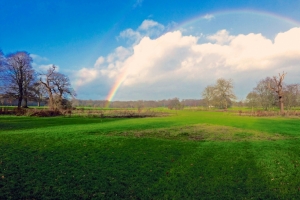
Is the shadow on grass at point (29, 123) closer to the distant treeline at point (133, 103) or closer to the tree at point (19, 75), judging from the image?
the tree at point (19, 75)

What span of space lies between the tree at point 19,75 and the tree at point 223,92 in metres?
63.0

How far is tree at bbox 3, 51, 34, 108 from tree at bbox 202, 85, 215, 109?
6400 cm

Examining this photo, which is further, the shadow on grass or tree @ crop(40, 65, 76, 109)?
tree @ crop(40, 65, 76, 109)

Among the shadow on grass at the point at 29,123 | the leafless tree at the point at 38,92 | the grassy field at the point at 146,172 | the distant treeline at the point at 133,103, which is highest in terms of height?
the leafless tree at the point at 38,92

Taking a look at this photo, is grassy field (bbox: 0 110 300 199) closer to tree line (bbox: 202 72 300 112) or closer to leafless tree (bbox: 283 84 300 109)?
tree line (bbox: 202 72 300 112)

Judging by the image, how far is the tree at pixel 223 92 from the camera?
76125mm

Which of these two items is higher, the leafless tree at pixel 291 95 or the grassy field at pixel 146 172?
the leafless tree at pixel 291 95

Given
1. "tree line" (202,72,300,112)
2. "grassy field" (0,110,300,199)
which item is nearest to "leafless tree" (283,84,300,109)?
"tree line" (202,72,300,112)

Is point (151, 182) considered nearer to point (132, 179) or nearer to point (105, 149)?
point (132, 179)

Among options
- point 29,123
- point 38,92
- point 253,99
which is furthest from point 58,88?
point 253,99

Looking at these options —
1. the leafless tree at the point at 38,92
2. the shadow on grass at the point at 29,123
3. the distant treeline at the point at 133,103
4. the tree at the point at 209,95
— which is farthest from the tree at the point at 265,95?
the leafless tree at the point at 38,92

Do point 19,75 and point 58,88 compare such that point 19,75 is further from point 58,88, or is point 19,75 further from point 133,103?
point 133,103

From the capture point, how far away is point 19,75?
172ft

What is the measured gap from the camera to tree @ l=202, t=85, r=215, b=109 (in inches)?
3248
